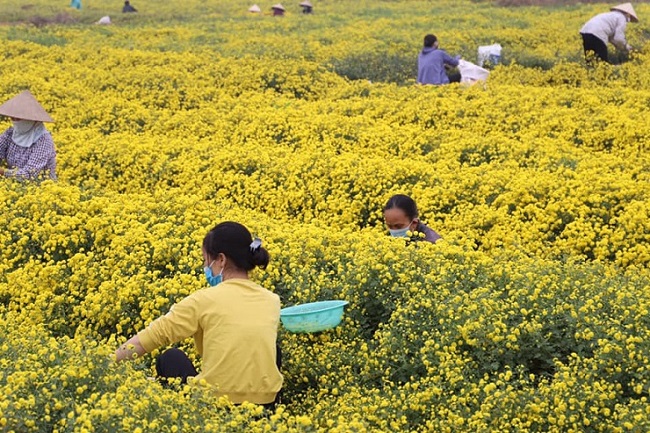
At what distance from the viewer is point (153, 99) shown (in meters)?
15.6

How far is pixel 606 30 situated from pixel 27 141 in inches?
453

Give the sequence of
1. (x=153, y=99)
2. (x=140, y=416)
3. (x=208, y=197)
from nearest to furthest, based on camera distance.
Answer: (x=140, y=416)
(x=208, y=197)
(x=153, y=99)

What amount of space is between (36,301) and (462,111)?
814cm

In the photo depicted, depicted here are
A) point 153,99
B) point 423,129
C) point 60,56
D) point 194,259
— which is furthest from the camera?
point 60,56

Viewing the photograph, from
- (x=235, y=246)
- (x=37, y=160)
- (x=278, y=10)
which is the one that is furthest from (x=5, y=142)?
(x=278, y=10)

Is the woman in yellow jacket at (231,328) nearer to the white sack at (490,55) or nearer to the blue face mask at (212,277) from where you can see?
the blue face mask at (212,277)

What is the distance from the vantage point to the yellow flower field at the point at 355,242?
16.8 ft

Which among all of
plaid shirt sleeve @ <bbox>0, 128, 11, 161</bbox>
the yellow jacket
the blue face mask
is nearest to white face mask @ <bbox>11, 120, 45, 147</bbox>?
plaid shirt sleeve @ <bbox>0, 128, 11, 161</bbox>

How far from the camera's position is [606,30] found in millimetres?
17172

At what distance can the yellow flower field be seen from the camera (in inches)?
201

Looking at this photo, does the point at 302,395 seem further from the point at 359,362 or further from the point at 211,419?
the point at 211,419

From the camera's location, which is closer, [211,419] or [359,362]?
[211,419]

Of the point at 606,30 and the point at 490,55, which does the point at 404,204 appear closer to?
the point at 606,30

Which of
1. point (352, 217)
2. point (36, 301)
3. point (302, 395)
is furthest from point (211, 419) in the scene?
point (352, 217)
